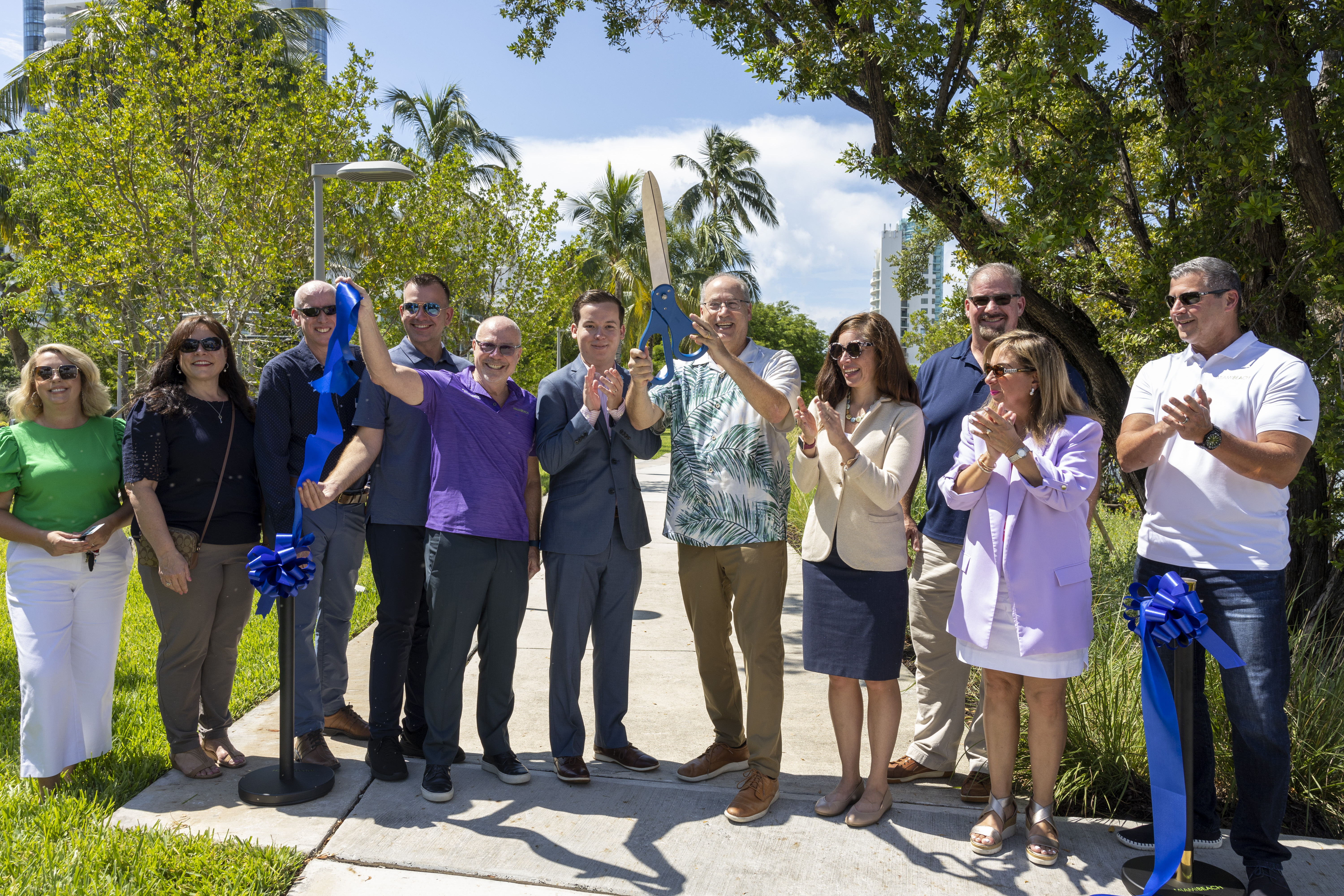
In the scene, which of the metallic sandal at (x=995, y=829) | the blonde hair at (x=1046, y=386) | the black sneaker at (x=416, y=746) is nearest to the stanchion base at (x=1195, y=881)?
the metallic sandal at (x=995, y=829)

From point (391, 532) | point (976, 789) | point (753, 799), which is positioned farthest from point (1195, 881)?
point (391, 532)

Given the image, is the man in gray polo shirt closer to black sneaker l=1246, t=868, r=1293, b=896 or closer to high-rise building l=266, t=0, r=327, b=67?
black sneaker l=1246, t=868, r=1293, b=896

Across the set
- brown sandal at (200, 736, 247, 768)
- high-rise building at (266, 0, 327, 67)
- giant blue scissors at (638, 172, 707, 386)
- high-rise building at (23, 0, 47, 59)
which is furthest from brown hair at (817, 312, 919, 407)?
high-rise building at (23, 0, 47, 59)

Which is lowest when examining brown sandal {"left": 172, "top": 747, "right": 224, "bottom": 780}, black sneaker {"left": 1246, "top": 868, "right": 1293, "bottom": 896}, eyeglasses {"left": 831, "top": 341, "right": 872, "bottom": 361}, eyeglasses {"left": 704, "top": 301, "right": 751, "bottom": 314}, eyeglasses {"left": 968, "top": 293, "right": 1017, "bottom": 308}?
black sneaker {"left": 1246, "top": 868, "right": 1293, "bottom": 896}

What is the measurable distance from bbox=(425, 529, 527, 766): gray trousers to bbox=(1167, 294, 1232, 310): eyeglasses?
2782mm

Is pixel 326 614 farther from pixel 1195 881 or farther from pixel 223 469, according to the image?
pixel 1195 881

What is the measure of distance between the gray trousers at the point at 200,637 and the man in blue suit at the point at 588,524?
1.38 m

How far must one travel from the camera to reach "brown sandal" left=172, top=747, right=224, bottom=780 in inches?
147

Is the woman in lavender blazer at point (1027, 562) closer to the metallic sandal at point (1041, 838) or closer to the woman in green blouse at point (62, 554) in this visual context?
the metallic sandal at point (1041, 838)

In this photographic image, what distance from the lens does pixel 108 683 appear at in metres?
3.73

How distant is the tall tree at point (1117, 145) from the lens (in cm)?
421

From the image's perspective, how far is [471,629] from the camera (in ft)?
12.4

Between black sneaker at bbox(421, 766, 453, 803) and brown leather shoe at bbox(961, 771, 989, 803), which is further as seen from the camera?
brown leather shoe at bbox(961, 771, 989, 803)

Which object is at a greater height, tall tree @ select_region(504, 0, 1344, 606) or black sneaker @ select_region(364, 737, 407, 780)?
tall tree @ select_region(504, 0, 1344, 606)
